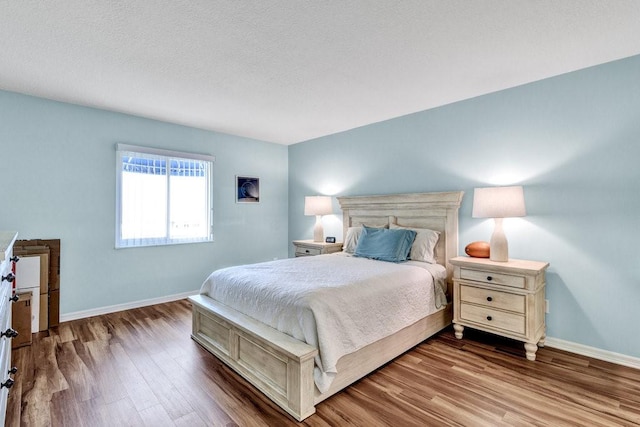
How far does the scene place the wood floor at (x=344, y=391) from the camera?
1.83 m

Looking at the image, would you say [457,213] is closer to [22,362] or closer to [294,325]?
[294,325]

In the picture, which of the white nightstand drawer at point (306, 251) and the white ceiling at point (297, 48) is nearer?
the white ceiling at point (297, 48)

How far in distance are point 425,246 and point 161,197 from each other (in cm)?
345

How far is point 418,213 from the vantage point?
3.64 metres

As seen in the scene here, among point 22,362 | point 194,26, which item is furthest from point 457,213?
point 22,362

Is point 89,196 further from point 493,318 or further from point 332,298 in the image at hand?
point 493,318

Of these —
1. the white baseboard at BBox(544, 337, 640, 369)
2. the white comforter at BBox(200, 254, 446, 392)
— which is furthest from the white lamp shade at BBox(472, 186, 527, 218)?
the white baseboard at BBox(544, 337, 640, 369)

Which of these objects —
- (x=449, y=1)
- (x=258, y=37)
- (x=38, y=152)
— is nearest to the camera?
(x=449, y=1)

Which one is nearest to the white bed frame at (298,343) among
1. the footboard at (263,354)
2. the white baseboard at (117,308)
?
the footboard at (263,354)

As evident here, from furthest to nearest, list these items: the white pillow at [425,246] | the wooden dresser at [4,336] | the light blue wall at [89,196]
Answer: the white pillow at [425,246] < the light blue wall at [89,196] < the wooden dresser at [4,336]

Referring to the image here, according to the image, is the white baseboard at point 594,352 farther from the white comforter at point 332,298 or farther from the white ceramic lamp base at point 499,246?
the white comforter at point 332,298

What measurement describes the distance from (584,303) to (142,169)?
4.97 metres

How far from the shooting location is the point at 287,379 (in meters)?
1.91

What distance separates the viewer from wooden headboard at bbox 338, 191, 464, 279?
11.0 ft
